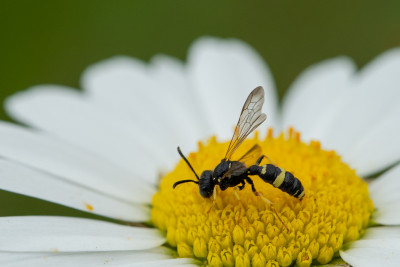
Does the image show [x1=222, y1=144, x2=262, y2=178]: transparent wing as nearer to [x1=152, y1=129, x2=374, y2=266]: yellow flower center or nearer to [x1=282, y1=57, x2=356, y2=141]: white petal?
[x1=152, y1=129, x2=374, y2=266]: yellow flower center

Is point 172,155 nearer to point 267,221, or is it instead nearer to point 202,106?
point 202,106

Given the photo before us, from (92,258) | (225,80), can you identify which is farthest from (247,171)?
(225,80)

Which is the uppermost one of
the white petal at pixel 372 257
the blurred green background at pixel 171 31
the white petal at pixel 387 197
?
the blurred green background at pixel 171 31

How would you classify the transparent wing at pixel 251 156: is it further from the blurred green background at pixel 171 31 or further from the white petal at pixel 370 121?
the blurred green background at pixel 171 31

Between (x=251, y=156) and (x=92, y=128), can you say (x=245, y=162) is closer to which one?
(x=251, y=156)

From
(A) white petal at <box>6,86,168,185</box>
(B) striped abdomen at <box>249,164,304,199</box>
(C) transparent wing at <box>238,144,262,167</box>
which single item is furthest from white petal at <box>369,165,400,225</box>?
(A) white petal at <box>6,86,168,185</box>

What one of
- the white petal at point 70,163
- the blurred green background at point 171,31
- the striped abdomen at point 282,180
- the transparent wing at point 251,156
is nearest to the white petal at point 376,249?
the striped abdomen at point 282,180
